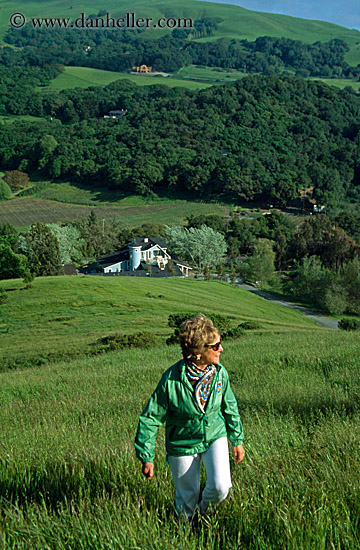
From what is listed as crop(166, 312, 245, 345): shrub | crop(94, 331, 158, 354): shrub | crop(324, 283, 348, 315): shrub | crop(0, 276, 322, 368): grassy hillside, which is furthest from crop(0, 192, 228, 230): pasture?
crop(94, 331, 158, 354): shrub

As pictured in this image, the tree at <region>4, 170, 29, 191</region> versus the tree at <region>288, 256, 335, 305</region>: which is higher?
the tree at <region>4, 170, 29, 191</region>

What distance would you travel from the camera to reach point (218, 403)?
343 cm

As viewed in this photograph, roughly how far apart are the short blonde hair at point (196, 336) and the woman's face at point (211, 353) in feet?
0.07

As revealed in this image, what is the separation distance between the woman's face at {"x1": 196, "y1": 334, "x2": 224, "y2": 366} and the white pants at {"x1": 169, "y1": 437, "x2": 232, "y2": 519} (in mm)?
550

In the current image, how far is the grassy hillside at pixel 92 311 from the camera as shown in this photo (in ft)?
84.3

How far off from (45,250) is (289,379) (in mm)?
45889

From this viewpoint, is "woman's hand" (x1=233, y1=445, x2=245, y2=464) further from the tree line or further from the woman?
the tree line

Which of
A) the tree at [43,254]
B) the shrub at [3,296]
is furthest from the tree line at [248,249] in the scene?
the shrub at [3,296]

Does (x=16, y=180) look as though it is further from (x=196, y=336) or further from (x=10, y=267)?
(x=196, y=336)

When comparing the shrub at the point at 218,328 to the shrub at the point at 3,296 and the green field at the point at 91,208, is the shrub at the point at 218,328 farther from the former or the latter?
the green field at the point at 91,208

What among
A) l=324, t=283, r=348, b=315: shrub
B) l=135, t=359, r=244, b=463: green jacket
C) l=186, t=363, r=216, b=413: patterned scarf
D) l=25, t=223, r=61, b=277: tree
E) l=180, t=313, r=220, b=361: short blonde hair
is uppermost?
l=180, t=313, r=220, b=361: short blonde hair

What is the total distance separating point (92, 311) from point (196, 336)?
30.7m

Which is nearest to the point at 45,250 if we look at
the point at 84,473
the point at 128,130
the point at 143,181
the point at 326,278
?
the point at 326,278

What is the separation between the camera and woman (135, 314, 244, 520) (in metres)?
3.27
